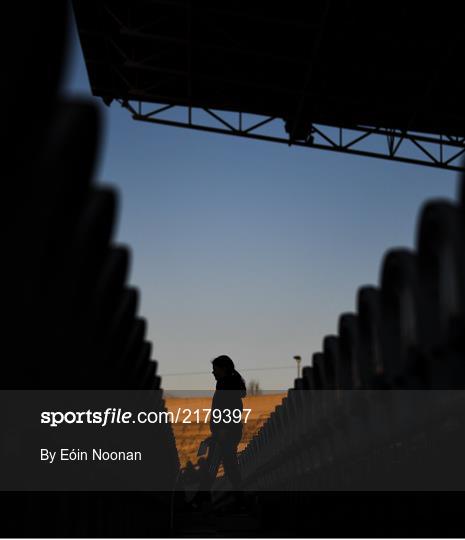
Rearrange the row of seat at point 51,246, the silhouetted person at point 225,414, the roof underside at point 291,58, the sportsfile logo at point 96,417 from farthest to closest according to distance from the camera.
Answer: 1. the roof underside at point 291,58
2. the silhouetted person at point 225,414
3. the sportsfile logo at point 96,417
4. the row of seat at point 51,246

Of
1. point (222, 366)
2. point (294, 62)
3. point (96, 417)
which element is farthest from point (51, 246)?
point (294, 62)

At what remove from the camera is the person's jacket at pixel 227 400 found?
6.12 metres

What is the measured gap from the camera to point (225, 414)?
6.20 m

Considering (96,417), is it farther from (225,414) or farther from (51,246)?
(225,414)

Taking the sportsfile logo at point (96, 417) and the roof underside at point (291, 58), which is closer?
the sportsfile logo at point (96, 417)

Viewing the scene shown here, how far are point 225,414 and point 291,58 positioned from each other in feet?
35.9

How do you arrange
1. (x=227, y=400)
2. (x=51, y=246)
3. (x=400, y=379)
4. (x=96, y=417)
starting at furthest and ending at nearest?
1. (x=227, y=400)
2. (x=96, y=417)
3. (x=400, y=379)
4. (x=51, y=246)

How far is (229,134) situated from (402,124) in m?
3.53

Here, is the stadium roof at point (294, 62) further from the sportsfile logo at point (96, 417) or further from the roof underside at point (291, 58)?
the sportsfile logo at point (96, 417)

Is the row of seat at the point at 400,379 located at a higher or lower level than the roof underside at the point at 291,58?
lower

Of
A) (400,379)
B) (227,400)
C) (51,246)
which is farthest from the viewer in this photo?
(227,400)

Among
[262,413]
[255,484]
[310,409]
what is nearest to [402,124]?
[255,484]

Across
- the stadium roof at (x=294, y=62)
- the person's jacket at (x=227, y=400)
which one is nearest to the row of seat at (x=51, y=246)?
the person's jacket at (x=227, y=400)

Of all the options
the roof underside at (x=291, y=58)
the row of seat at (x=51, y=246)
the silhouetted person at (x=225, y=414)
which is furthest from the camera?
the roof underside at (x=291, y=58)
